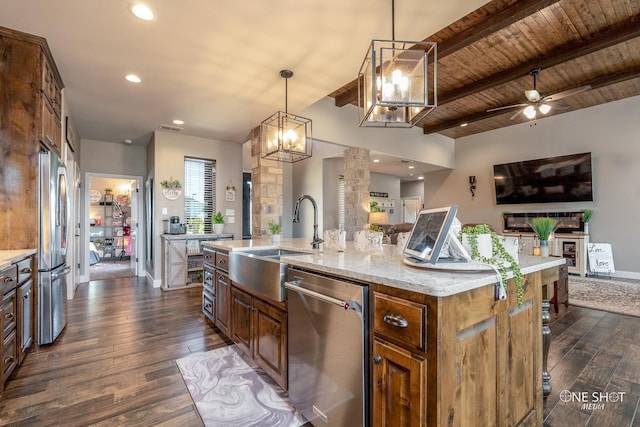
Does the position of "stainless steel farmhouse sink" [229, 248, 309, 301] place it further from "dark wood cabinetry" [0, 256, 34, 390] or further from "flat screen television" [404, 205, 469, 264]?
"dark wood cabinetry" [0, 256, 34, 390]

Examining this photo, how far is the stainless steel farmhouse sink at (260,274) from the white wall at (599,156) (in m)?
6.74

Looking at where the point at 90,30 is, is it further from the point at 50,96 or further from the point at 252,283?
the point at 252,283

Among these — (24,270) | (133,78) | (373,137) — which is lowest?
(24,270)

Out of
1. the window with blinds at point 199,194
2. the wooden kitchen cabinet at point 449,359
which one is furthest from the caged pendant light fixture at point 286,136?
the window with blinds at point 199,194

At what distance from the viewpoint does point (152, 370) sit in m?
2.27

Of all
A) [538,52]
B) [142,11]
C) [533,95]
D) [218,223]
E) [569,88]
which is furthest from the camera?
[218,223]

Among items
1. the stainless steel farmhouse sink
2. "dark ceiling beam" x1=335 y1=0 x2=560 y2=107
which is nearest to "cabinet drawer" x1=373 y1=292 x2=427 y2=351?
the stainless steel farmhouse sink

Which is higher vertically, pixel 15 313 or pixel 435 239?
pixel 435 239

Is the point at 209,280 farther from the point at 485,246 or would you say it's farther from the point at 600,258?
the point at 600,258

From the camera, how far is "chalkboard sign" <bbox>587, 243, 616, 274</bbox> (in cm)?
562

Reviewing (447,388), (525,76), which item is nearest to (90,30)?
(447,388)

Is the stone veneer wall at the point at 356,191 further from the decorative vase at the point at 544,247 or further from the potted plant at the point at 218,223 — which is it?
the decorative vase at the point at 544,247

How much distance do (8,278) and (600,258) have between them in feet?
27.3

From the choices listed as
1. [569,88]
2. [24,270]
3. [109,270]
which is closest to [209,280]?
[24,270]
